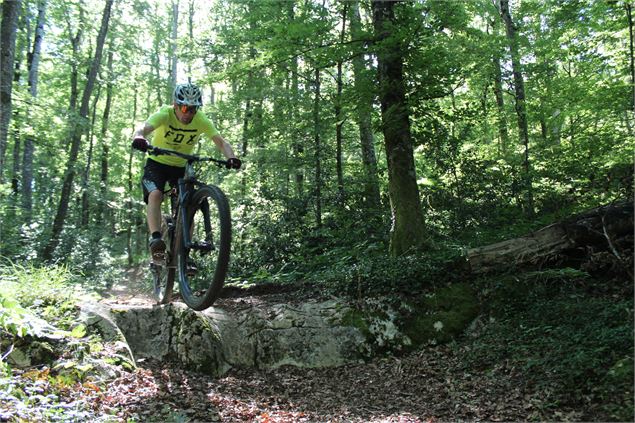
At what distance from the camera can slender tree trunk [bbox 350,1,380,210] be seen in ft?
22.0

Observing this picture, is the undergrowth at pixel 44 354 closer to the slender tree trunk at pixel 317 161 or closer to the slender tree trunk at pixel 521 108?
the slender tree trunk at pixel 317 161

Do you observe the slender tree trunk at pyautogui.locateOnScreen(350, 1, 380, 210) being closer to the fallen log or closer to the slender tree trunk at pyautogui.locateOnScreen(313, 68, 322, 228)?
the slender tree trunk at pyautogui.locateOnScreen(313, 68, 322, 228)

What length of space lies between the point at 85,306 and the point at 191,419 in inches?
80.2

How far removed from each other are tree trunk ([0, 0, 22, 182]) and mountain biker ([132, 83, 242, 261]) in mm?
3300

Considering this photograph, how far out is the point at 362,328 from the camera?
17.7 ft

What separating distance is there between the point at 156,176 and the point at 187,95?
1.10m

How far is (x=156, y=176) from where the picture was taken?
4.82 meters

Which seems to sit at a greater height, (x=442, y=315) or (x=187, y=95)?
(x=187, y=95)

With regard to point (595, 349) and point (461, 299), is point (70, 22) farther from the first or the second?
point (595, 349)

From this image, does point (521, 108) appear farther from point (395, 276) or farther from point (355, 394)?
point (355, 394)

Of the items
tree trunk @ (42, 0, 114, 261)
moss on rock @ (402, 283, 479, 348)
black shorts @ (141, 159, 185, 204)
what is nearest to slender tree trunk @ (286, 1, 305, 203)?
moss on rock @ (402, 283, 479, 348)

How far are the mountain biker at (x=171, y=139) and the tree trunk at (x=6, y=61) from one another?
3300mm

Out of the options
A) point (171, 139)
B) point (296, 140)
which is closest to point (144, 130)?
point (171, 139)

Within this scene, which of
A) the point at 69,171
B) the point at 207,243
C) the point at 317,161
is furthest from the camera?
the point at 69,171
